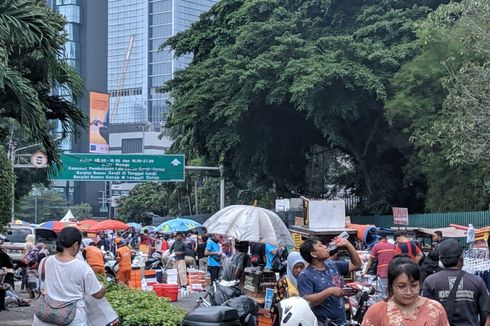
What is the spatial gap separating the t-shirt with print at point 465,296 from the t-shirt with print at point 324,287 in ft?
3.61

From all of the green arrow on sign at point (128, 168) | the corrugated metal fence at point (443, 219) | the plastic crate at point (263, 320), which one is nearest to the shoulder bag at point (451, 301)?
the plastic crate at point (263, 320)

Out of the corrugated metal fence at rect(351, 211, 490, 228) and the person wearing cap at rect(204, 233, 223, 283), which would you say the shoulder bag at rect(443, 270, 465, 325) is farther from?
the corrugated metal fence at rect(351, 211, 490, 228)

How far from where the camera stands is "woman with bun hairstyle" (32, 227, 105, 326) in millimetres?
7363

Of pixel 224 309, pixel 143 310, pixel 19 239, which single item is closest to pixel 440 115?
pixel 19 239

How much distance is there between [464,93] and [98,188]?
434ft

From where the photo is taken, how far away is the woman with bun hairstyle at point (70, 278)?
736 cm

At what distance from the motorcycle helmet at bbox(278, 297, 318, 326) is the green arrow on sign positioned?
3652 centimetres

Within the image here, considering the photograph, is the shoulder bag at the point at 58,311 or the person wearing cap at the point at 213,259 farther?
the person wearing cap at the point at 213,259

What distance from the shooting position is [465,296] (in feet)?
20.9

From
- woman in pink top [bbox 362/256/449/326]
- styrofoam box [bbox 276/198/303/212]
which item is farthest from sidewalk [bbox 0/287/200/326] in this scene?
styrofoam box [bbox 276/198/303/212]

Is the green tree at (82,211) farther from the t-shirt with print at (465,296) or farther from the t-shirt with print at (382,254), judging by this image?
the t-shirt with print at (465,296)

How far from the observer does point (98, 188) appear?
5910 inches

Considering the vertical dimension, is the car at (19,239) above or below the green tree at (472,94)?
below

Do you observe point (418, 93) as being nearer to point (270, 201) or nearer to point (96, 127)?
point (270, 201)
